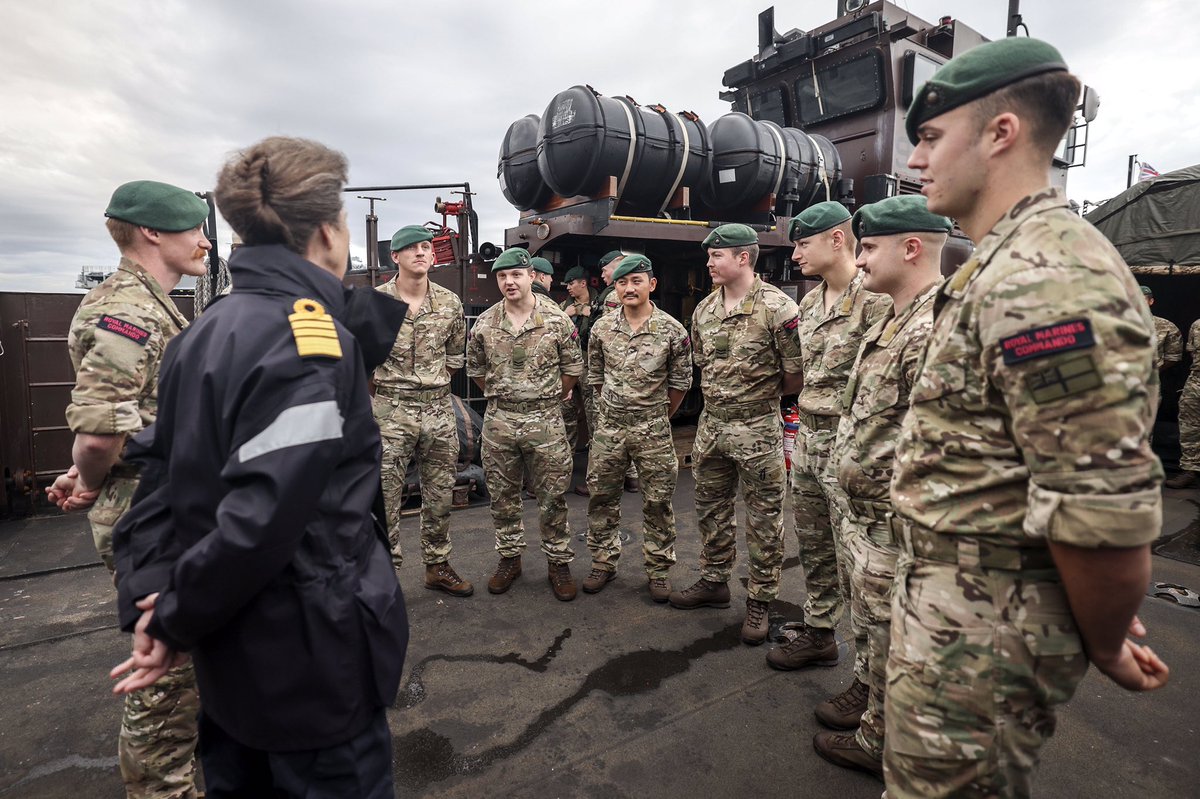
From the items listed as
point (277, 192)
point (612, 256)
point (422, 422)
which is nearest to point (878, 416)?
point (277, 192)

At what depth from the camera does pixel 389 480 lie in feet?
12.0

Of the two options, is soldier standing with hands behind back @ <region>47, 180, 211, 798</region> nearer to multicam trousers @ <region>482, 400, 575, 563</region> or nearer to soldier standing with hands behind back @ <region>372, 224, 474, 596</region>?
soldier standing with hands behind back @ <region>372, 224, 474, 596</region>

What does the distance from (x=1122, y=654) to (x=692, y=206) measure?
6.04 m

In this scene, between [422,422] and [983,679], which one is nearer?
[983,679]

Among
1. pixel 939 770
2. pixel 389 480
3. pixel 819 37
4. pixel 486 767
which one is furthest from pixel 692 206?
pixel 939 770

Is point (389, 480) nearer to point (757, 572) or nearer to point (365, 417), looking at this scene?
point (757, 572)

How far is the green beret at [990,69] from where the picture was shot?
1.13 meters

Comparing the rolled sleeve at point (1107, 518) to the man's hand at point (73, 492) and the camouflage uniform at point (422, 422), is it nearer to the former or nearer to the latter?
the man's hand at point (73, 492)

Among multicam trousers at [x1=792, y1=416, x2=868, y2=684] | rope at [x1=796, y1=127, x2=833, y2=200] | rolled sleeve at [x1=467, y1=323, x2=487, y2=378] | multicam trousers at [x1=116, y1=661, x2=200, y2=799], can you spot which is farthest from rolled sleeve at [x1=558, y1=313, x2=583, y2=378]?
rope at [x1=796, y1=127, x2=833, y2=200]

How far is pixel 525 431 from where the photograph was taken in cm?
372

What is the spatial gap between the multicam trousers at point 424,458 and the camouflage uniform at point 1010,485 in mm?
2868

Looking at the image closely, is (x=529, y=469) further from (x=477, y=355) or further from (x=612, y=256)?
(x=612, y=256)

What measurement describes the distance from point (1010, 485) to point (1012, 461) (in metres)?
0.04

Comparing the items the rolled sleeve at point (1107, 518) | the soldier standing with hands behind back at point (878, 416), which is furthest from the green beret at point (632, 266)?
the rolled sleeve at point (1107, 518)
